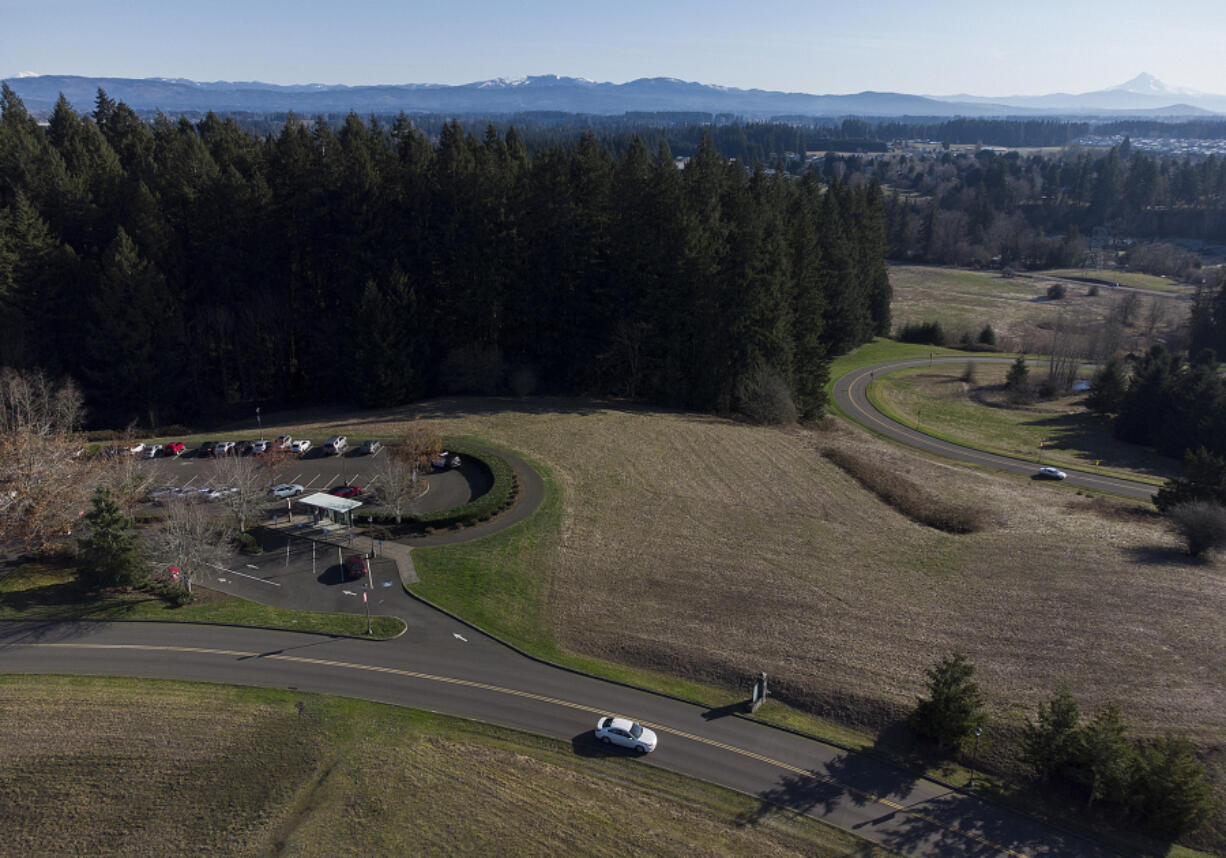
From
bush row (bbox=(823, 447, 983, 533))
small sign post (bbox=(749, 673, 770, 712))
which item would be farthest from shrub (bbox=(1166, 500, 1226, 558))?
small sign post (bbox=(749, 673, 770, 712))

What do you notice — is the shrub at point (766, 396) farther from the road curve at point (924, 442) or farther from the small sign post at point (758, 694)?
the small sign post at point (758, 694)

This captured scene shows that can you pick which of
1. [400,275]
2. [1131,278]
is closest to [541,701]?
[400,275]

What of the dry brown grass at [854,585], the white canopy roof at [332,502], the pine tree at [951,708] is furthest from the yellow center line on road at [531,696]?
the white canopy roof at [332,502]

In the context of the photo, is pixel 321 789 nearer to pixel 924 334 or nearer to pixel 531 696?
pixel 531 696

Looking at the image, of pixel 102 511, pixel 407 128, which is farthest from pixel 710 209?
pixel 102 511

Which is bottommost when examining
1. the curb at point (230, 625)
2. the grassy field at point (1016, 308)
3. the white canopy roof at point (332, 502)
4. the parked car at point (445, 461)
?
the curb at point (230, 625)

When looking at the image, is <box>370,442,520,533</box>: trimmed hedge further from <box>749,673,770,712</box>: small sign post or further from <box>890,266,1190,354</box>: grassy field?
<box>890,266,1190,354</box>: grassy field

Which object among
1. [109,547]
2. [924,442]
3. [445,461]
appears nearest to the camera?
[109,547]

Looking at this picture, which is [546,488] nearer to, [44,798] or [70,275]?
[44,798]
